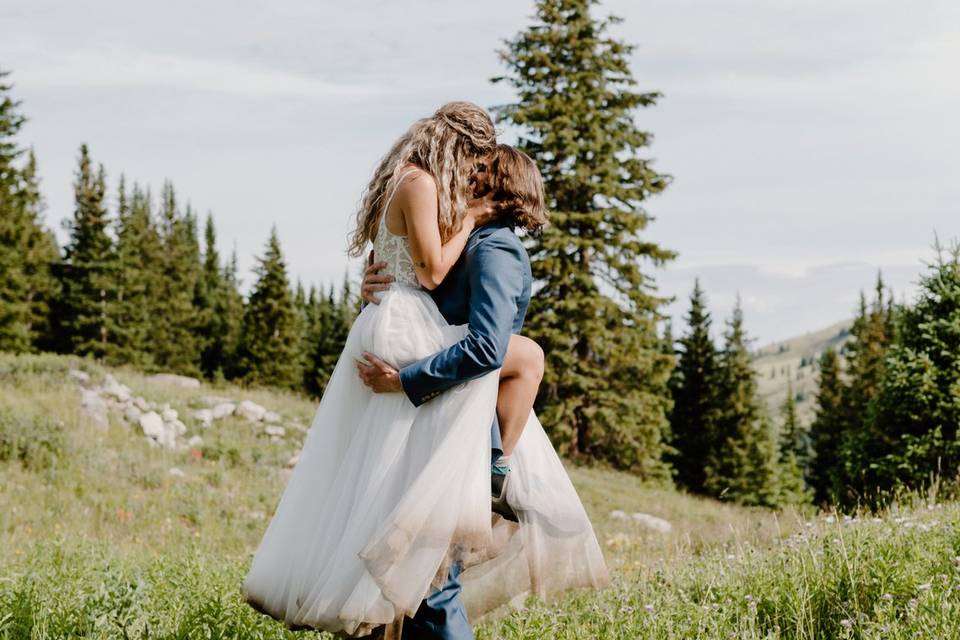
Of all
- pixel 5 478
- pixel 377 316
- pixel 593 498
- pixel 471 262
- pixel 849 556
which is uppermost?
pixel 471 262

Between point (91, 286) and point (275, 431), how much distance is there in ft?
109

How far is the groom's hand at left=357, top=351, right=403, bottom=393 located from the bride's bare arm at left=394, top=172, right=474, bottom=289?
1.15 ft

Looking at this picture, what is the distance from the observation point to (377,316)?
10.1ft

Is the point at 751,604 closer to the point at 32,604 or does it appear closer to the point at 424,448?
the point at 424,448

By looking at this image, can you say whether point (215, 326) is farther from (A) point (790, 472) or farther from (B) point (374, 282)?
(B) point (374, 282)

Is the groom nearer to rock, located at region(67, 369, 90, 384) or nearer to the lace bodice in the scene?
the lace bodice

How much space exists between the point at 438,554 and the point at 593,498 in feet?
46.1

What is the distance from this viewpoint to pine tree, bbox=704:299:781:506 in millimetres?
35750

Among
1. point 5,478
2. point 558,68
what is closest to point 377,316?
point 5,478

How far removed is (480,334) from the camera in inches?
112

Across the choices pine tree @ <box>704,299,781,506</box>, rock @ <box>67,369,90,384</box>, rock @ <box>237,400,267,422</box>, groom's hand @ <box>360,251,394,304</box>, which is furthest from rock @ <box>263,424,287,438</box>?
pine tree @ <box>704,299,781,506</box>

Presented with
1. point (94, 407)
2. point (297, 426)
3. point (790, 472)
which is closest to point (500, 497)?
point (94, 407)

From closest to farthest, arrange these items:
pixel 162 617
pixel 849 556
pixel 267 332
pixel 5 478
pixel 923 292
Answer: pixel 162 617, pixel 849 556, pixel 5 478, pixel 923 292, pixel 267 332

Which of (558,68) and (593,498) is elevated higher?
(558,68)
